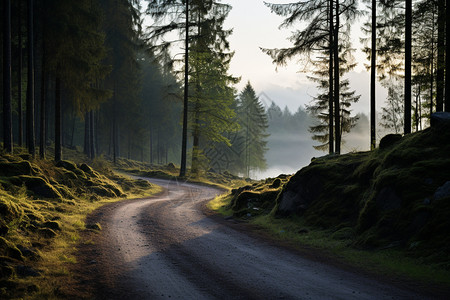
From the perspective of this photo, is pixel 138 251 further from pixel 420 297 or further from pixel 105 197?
pixel 105 197

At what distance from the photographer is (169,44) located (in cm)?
2797

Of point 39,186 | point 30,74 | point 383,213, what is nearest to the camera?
point 383,213

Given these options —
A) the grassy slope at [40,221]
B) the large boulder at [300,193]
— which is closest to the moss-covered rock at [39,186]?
the grassy slope at [40,221]

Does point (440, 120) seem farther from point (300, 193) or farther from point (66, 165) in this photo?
point (66, 165)

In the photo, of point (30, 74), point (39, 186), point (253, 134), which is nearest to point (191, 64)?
point (30, 74)

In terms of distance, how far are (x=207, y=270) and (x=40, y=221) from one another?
231 inches

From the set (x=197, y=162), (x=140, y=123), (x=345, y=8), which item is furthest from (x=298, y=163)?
(x=345, y=8)

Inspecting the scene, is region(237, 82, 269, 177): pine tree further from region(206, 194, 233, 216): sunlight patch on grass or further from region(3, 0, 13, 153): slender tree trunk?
region(3, 0, 13, 153): slender tree trunk

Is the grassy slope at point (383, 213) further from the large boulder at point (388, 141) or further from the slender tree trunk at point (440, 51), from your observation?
the slender tree trunk at point (440, 51)

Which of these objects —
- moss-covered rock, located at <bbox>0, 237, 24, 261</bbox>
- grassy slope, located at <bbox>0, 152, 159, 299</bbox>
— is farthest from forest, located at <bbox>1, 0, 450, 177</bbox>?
moss-covered rock, located at <bbox>0, 237, 24, 261</bbox>

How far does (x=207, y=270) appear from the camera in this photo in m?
6.91

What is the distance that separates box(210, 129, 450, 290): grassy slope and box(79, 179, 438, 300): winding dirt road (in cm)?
122

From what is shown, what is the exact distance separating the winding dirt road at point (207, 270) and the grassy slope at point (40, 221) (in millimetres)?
794

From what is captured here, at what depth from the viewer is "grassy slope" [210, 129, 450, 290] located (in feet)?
23.2
